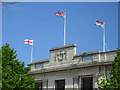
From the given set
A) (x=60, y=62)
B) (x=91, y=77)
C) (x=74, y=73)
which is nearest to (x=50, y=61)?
(x=60, y=62)

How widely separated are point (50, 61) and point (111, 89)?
45.9 ft

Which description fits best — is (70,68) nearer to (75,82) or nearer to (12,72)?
(75,82)

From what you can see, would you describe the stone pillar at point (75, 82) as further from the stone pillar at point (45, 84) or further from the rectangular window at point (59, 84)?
the stone pillar at point (45, 84)

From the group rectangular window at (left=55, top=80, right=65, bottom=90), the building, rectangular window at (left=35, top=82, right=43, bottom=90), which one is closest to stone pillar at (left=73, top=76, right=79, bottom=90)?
the building

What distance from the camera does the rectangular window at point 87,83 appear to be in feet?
121

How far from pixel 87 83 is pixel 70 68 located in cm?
329

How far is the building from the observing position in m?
36.1

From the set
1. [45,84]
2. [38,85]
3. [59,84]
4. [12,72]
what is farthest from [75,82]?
[12,72]

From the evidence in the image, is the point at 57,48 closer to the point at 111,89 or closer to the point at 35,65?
the point at 35,65

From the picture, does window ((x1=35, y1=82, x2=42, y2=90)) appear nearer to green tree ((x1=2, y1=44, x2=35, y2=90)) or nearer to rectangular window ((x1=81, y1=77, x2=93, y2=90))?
green tree ((x1=2, y1=44, x2=35, y2=90))

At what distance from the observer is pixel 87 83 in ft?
122

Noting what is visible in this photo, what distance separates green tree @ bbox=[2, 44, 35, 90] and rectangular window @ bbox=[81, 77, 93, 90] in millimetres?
7299

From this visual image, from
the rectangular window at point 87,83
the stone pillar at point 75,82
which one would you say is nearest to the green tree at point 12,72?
the stone pillar at point 75,82

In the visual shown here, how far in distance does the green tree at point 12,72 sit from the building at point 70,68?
11.6 feet
